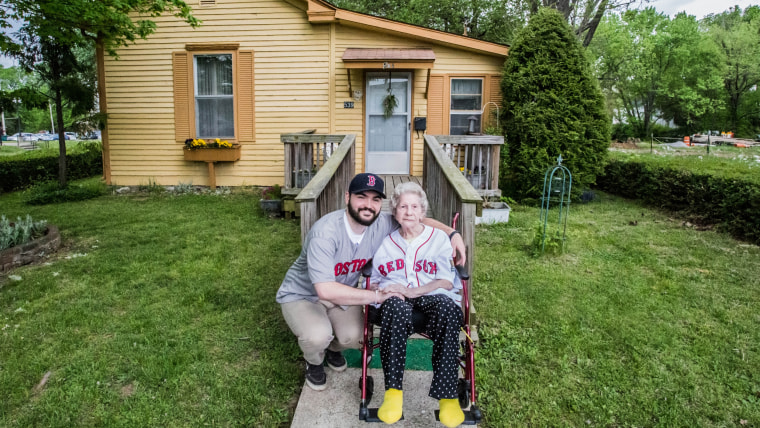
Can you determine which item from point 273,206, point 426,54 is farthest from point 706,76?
point 273,206

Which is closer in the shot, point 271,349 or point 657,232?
point 271,349

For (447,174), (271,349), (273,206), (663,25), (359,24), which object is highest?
(663,25)

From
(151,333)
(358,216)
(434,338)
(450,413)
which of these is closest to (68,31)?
(151,333)

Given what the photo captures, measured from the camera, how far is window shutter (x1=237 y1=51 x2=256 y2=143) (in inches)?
368

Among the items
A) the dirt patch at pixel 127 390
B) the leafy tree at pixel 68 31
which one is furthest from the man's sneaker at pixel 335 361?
the leafy tree at pixel 68 31

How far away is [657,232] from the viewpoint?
6.45 metres

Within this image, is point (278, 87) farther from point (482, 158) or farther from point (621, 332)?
point (621, 332)

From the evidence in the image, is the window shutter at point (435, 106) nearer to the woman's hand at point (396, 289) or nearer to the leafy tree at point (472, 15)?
the woman's hand at point (396, 289)

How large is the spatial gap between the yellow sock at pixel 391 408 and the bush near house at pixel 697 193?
A: 539cm

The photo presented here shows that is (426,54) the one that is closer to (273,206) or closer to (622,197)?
(273,206)

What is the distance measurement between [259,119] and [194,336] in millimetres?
6557

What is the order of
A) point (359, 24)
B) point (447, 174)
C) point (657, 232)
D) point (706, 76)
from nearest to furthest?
point (447, 174) < point (657, 232) < point (359, 24) < point (706, 76)

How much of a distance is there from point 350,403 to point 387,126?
23.1ft

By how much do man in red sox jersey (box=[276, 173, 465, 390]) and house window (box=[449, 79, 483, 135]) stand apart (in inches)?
→ 260
